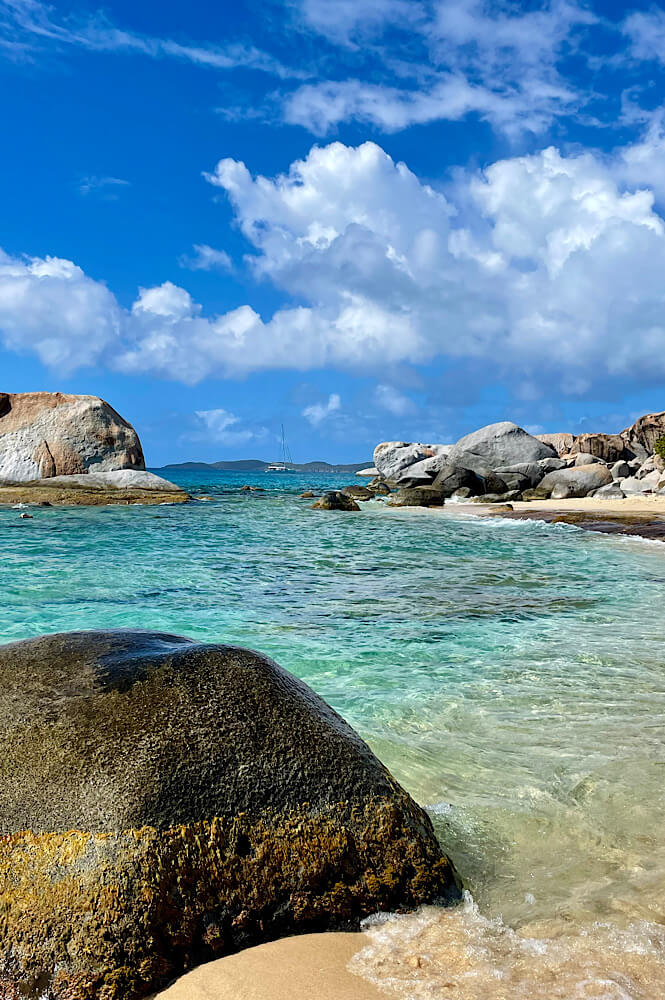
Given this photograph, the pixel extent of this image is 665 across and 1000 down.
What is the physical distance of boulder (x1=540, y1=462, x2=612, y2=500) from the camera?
35.9 m

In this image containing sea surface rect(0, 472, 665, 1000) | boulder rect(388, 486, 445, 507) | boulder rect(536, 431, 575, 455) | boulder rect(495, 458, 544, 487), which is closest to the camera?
sea surface rect(0, 472, 665, 1000)

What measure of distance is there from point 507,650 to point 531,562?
695 cm

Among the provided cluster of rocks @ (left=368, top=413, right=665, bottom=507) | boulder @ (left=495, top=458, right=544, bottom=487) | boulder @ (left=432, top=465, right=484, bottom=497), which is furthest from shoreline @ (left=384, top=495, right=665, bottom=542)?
boulder @ (left=495, top=458, right=544, bottom=487)

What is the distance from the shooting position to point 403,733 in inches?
190

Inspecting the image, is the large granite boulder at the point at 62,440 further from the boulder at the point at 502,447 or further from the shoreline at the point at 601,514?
the boulder at the point at 502,447

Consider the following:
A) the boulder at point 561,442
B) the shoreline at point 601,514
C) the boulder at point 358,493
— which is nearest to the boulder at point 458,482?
the boulder at point 358,493

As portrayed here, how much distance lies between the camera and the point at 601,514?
23.5m

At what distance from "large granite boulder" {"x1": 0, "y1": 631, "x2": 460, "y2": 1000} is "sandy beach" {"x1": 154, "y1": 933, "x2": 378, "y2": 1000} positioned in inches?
2.2

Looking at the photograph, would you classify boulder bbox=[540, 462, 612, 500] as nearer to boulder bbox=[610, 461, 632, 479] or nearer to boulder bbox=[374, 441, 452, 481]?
boulder bbox=[610, 461, 632, 479]

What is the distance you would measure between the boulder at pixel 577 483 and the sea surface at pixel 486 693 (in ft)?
67.6

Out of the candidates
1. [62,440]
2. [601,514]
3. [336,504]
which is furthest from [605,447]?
[62,440]

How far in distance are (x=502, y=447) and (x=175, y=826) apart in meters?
45.7

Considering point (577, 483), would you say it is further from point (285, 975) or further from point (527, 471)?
point (285, 975)

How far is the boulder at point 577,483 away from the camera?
118 ft
